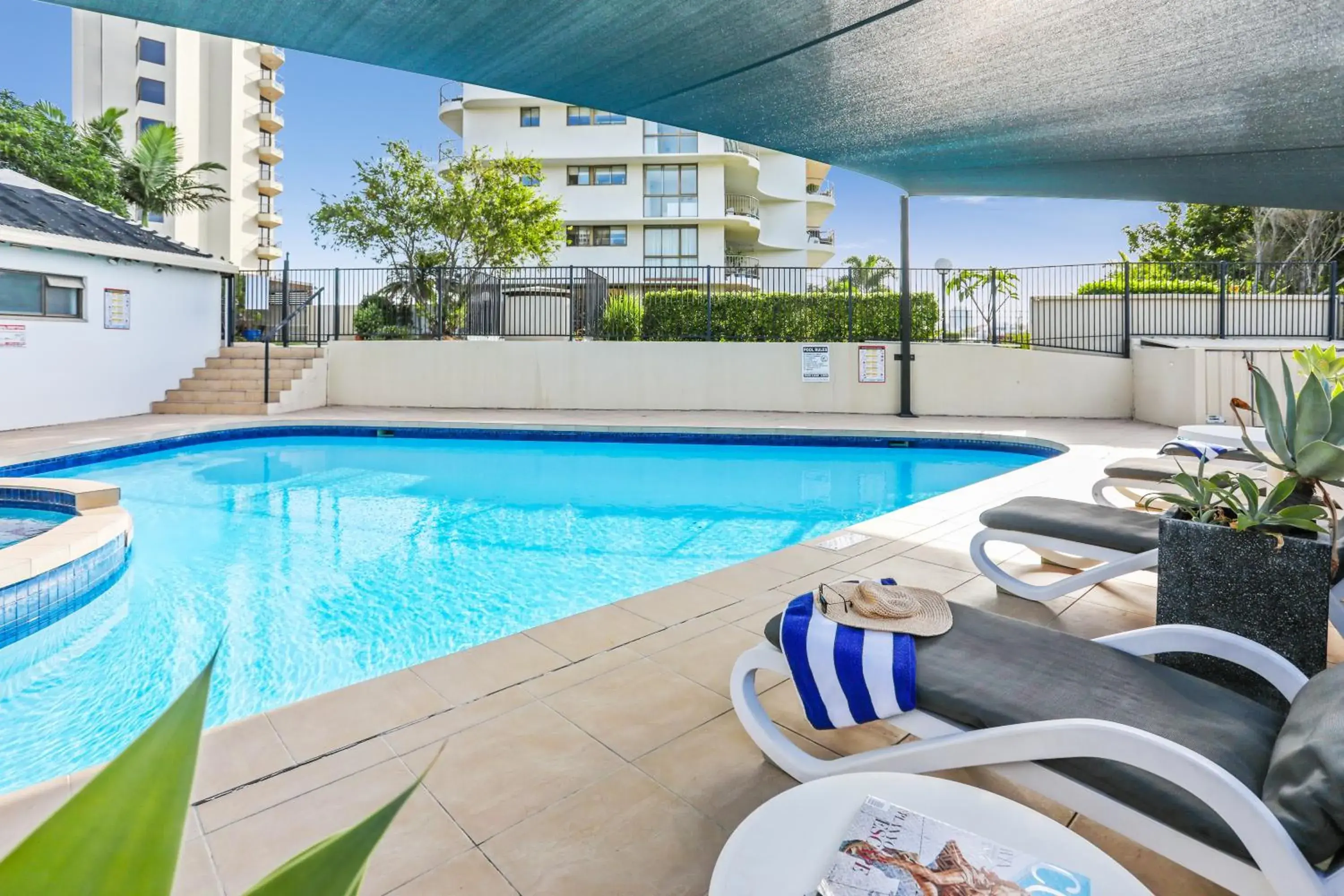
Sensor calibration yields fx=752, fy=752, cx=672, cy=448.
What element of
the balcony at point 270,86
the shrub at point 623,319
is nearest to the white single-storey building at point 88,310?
the shrub at point 623,319

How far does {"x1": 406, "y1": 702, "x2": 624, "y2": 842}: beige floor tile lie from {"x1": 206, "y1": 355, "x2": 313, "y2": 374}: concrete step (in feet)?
42.0

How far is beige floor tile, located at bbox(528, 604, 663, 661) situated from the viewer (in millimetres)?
3119

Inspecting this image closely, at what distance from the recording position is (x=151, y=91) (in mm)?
33844

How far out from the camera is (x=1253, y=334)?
12.1 meters

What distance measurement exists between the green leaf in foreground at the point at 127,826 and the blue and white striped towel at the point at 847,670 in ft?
5.63

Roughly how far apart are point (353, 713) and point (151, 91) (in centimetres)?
4202

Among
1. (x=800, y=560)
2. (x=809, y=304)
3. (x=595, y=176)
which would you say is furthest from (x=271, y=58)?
(x=800, y=560)

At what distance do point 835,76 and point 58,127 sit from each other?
1230 inches

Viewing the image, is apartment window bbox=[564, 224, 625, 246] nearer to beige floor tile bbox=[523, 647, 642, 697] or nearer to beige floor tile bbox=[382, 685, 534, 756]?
beige floor tile bbox=[523, 647, 642, 697]

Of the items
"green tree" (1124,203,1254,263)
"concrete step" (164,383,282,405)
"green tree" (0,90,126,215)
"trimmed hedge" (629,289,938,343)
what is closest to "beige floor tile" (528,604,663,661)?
"trimmed hedge" (629,289,938,343)

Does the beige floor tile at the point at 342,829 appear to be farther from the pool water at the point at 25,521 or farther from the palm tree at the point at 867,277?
the palm tree at the point at 867,277

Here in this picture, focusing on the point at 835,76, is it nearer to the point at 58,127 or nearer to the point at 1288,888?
the point at 1288,888

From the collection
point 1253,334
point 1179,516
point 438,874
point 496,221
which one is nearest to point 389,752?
point 438,874

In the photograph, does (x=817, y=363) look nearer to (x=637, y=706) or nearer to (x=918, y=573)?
(x=918, y=573)
